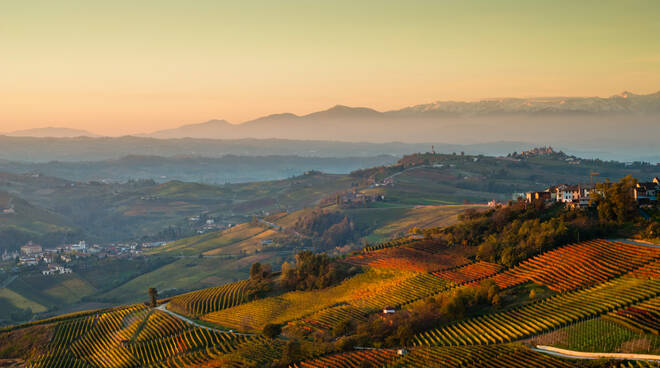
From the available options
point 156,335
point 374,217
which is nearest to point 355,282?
point 156,335

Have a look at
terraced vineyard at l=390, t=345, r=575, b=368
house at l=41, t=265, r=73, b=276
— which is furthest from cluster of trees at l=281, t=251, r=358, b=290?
house at l=41, t=265, r=73, b=276

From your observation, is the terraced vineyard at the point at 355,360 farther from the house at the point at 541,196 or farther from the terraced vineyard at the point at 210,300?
the house at the point at 541,196

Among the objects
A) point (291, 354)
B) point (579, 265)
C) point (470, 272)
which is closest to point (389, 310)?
point (470, 272)

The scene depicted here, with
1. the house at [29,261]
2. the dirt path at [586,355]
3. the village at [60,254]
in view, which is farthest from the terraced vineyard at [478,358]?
the house at [29,261]

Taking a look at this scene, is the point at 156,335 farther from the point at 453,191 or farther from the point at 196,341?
the point at 453,191

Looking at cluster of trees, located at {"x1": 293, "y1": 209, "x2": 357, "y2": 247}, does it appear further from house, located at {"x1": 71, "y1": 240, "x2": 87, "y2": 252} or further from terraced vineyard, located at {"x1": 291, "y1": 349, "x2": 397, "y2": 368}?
terraced vineyard, located at {"x1": 291, "y1": 349, "x2": 397, "y2": 368}
